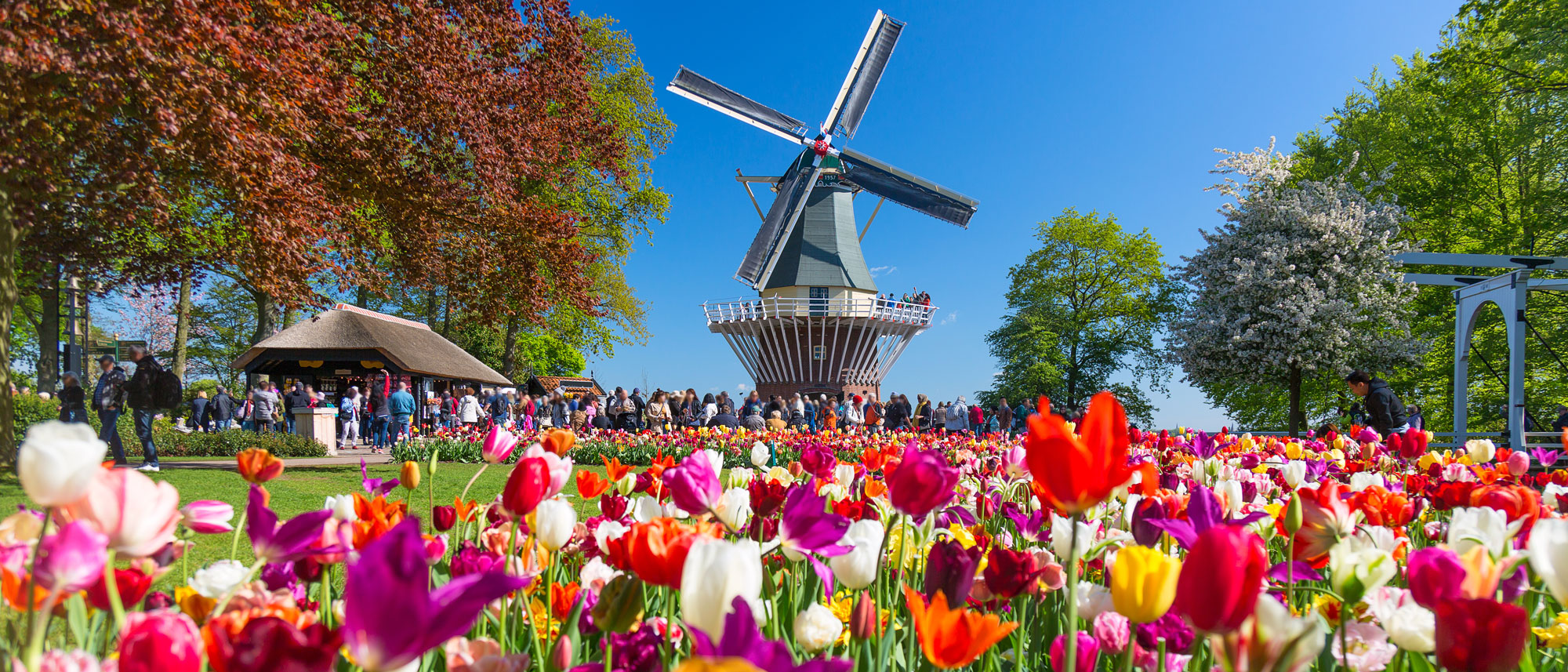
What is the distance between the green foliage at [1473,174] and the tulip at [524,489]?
17088 mm

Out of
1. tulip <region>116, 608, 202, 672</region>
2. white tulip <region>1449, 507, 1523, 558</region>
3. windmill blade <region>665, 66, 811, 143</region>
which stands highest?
windmill blade <region>665, 66, 811, 143</region>

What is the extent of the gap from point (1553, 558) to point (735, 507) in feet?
3.77

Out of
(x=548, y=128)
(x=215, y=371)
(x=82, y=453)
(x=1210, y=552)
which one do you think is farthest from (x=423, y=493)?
(x=215, y=371)

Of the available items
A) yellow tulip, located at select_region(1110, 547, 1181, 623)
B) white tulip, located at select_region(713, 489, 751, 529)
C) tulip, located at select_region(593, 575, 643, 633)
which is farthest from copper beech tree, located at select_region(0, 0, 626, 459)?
yellow tulip, located at select_region(1110, 547, 1181, 623)

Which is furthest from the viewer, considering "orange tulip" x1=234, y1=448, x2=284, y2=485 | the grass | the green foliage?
the green foliage

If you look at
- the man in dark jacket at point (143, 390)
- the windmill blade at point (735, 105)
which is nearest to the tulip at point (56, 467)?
the man in dark jacket at point (143, 390)

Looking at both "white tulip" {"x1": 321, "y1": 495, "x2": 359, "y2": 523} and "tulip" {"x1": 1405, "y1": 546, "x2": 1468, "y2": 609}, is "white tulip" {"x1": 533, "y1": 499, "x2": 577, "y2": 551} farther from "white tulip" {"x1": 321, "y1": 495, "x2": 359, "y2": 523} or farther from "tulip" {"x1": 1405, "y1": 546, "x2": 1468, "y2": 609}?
"tulip" {"x1": 1405, "y1": 546, "x2": 1468, "y2": 609}

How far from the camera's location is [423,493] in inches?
301

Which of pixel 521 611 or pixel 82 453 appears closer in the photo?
pixel 82 453

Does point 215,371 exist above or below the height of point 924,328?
below

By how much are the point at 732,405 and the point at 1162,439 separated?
43.0 feet

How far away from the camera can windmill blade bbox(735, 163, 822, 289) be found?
2892 cm

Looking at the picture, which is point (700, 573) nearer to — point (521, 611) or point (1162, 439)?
point (521, 611)

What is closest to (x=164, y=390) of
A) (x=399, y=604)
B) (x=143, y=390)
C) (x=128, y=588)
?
(x=143, y=390)
